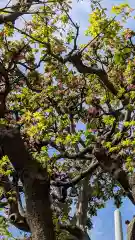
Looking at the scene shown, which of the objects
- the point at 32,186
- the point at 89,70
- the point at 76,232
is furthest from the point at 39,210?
the point at 76,232

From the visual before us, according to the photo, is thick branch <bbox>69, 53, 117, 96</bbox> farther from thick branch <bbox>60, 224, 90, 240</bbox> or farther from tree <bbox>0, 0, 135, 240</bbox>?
thick branch <bbox>60, 224, 90, 240</bbox>

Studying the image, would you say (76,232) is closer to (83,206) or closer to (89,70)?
(83,206)

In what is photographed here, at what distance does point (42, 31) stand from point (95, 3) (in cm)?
176

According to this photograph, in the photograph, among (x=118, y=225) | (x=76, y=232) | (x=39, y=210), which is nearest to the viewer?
(x=39, y=210)

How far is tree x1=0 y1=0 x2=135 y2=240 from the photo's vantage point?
9344mm

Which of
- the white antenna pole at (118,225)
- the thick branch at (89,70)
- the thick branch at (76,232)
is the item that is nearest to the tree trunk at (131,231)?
the thick branch at (76,232)

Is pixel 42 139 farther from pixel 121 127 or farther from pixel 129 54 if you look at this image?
pixel 129 54

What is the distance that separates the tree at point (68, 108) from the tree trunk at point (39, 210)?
1.58m

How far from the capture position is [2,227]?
9305 mm

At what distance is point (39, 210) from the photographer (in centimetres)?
716

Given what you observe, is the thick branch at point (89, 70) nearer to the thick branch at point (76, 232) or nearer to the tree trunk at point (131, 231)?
the tree trunk at point (131, 231)

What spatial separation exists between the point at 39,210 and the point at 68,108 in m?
4.80

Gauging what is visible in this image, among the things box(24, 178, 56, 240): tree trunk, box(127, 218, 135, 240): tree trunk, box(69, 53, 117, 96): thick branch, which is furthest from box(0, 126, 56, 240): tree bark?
box(69, 53, 117, 96): thick branch

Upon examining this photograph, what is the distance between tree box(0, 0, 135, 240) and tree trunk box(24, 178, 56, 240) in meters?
1.58
